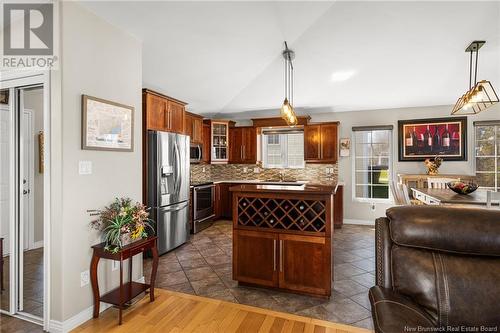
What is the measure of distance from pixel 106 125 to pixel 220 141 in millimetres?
3964

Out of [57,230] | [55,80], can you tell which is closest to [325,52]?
[55,80]

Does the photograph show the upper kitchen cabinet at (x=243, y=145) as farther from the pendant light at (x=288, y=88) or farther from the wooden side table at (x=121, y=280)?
the wooden side table at (x=121, y=280)

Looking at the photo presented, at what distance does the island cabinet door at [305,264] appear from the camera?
8.49 feet

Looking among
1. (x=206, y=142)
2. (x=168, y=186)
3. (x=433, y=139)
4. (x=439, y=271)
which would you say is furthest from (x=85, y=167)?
(x=433, y=139)

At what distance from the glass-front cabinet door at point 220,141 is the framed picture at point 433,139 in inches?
149

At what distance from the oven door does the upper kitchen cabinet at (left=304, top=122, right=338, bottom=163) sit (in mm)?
2225

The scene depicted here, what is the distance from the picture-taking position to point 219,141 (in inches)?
251

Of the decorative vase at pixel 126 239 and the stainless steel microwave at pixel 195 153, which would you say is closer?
the decorative vase at pixel 126 239

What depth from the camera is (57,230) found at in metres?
2.12

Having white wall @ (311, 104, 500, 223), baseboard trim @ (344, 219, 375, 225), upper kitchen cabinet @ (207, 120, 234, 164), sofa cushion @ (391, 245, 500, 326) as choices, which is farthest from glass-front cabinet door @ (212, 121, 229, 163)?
sofa cushion @ (391, 245, 500, 326)

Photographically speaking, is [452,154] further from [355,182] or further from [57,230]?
[57,230]

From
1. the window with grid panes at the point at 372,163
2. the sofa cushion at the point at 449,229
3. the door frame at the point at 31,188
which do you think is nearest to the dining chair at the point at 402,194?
the window with grid panes at the point at 372,163

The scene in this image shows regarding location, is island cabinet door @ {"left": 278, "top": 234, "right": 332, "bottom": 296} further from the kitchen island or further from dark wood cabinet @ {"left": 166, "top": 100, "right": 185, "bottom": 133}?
dark wood cabinet @ {"left": 166, "top": 100, "right": 185, "bottom": 133}

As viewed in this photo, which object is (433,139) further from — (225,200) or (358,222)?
(225,200)
